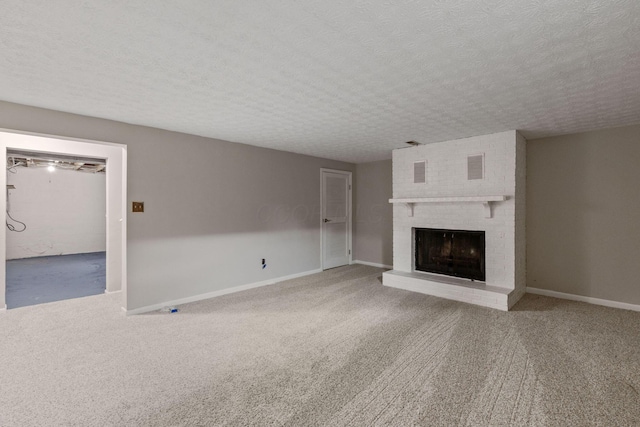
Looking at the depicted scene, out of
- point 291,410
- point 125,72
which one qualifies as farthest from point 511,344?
point 125,72

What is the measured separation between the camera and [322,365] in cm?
241

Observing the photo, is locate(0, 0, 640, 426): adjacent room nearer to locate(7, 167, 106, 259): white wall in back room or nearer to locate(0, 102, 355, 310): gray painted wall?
locate(0, 102, 355, 310): gray painted wall

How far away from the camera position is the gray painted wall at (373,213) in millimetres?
6176

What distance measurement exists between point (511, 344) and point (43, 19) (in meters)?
4.06

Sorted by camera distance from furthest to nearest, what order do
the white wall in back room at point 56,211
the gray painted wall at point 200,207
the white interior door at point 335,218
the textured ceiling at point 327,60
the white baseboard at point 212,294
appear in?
1. the white wall in back room at point 56,211
2. the white interior door at point 335,218
3. the white baseboard at point 212,294
4. the gray painted wall at point 200,207
5. the textured ceiling at point 327,60

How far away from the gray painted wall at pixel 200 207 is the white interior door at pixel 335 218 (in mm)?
443

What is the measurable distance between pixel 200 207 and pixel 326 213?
260 cm

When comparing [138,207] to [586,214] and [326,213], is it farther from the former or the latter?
[586,214]

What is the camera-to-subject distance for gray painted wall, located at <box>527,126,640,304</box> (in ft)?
12.1

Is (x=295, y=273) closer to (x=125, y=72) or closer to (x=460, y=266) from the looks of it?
(x=460, y=266)

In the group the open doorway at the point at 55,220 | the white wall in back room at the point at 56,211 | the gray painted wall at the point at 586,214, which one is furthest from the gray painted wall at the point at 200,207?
the white wall in back room at the point at 56,211

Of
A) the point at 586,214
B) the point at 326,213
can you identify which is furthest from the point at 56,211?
the point at 586,214

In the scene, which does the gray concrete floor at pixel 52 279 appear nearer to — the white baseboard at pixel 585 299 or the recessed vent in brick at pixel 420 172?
the recessed vent in brick at pixel 420 172

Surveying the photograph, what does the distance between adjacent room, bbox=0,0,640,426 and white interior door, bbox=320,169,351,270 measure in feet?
0.30
